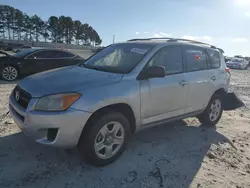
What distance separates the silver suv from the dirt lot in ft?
1.04

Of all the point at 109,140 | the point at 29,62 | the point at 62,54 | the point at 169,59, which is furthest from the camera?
the point at 62,54

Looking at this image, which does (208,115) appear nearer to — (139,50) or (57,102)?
(139,50)

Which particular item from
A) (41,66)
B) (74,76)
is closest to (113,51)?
(74,76)

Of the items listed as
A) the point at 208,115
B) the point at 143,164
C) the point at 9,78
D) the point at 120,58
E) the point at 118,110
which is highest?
the point at 120,58

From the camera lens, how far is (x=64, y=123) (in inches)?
121

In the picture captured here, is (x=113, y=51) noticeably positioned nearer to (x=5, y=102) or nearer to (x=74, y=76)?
(x=74, y=76)

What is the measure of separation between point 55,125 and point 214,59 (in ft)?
12.6

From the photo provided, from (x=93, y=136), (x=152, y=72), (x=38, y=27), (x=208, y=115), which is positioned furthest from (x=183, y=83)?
(x=38, y=27)

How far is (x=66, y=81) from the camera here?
136 inches

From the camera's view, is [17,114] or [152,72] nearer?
[17,114]

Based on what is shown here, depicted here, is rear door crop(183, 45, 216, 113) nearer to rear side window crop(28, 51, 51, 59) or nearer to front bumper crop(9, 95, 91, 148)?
front bumper crop(9, 95, 91, 148)

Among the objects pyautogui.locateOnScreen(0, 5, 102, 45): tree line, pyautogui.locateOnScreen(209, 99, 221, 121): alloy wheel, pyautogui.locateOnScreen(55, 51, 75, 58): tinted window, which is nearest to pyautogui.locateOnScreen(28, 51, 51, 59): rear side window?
pyautogui.locateOnScreen(55, 51, 75, 58): tinted window

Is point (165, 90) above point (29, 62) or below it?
above

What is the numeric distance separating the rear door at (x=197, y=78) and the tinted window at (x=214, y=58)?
16 centimetres
